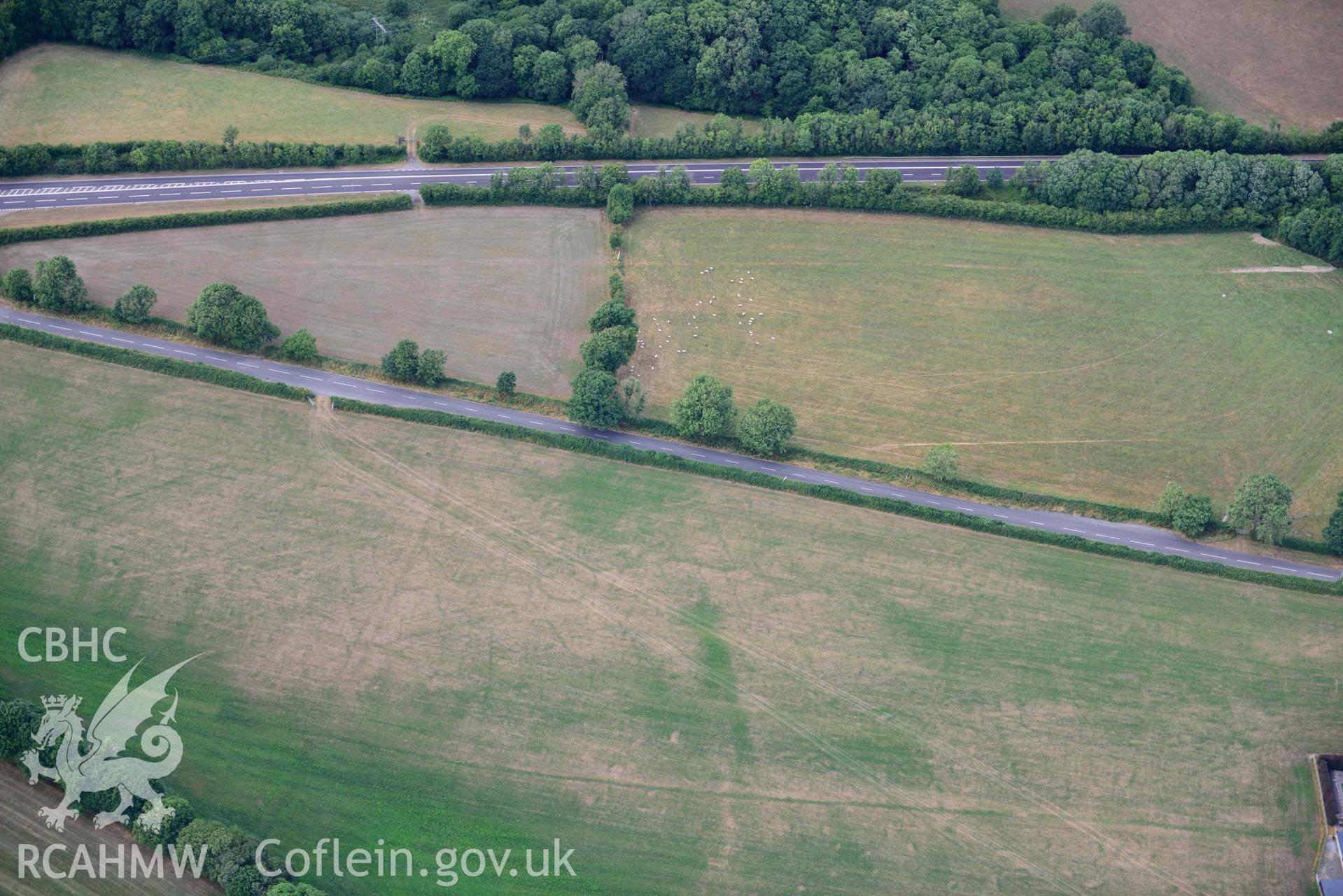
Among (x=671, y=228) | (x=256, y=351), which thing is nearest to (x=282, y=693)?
(x=256, y=351)

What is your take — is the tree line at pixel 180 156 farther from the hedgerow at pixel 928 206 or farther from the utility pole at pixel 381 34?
the utility pole at pixel 381 34

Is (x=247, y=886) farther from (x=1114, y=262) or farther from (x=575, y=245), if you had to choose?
(x=1114, y=262)

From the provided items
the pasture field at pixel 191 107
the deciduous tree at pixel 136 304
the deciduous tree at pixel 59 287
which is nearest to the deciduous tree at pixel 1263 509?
the pasture field at pixel 191 107

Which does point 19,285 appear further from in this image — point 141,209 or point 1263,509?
point 1263,509

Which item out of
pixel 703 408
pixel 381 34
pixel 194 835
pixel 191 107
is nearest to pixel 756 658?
pixel 703 408

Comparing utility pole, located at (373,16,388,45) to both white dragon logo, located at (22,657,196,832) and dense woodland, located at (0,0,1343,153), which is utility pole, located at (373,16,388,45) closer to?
dense woodland, located at (0,0,1343,153)
